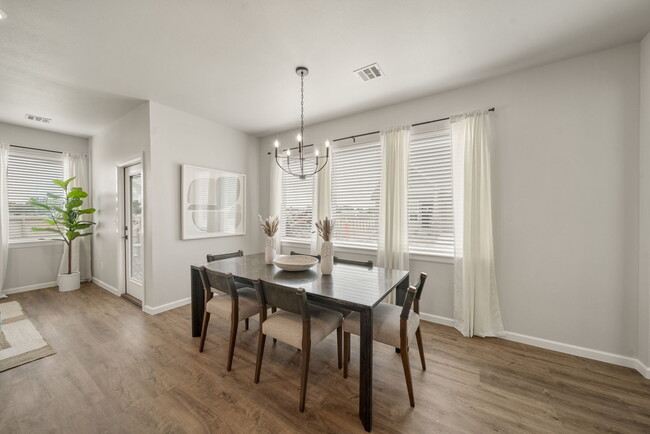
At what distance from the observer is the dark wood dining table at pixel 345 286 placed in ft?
5.24

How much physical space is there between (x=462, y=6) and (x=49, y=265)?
7057 mm

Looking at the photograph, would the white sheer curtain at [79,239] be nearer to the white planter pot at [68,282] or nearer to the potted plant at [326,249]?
the white planter pot at [68,282]

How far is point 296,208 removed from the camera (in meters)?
4.40

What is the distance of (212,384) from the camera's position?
1.99 m

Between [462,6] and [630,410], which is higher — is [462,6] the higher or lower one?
the higher one

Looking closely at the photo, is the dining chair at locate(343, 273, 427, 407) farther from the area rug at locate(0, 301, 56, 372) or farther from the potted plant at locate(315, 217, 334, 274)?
the area rug at locate(0, 301, 56, 372)

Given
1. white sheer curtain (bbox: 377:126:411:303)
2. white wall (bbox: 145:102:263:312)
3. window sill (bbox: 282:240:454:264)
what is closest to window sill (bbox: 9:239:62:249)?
white wall (bbox: 145:102:263:312)

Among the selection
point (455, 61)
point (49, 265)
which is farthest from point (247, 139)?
point (49, 265)

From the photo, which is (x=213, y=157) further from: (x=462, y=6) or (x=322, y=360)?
(x=462, y=6)

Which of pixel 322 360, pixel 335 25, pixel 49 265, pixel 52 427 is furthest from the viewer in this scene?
pixel 49 265

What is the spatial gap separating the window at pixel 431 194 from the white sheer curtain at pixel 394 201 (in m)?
0.12

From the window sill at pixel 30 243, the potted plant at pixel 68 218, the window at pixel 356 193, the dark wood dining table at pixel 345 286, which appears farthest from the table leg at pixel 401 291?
the window sill at pixel 30 243

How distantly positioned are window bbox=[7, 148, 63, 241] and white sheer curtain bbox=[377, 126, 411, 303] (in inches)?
233

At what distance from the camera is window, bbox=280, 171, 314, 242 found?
426 centimetres
